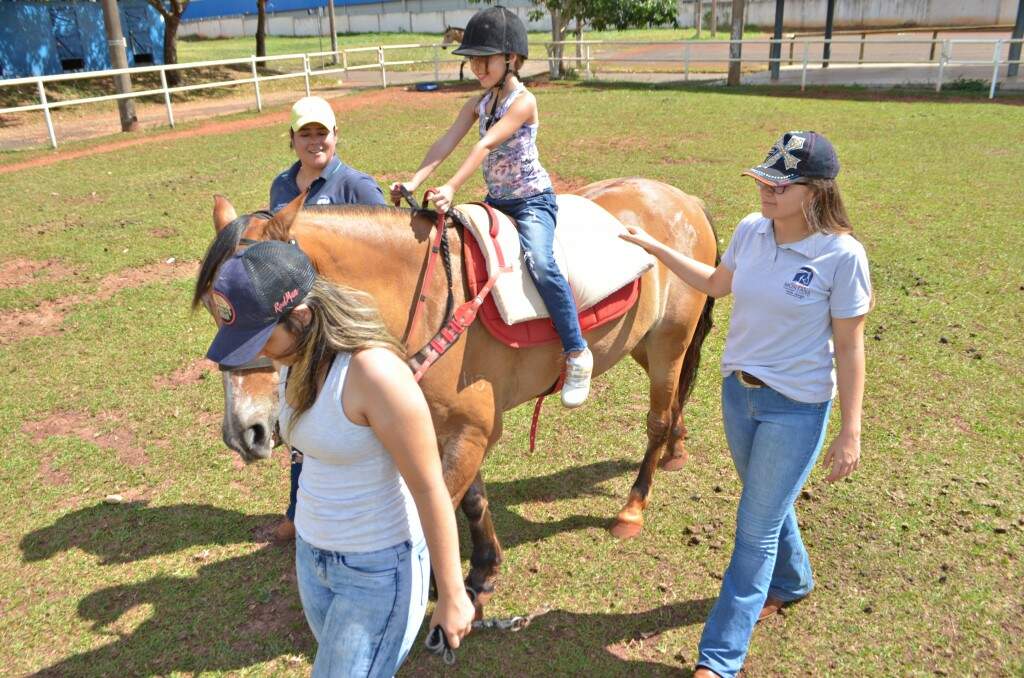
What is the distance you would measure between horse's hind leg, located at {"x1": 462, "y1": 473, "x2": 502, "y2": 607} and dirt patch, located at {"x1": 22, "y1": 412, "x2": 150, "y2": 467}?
2.61 m

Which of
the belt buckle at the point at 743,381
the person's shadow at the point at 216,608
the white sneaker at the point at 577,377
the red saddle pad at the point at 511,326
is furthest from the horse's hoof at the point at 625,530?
the belt buckle at the point at 743,381

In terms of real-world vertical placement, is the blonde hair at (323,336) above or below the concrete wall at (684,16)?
below

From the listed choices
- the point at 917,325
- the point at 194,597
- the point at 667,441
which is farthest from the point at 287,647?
the point at 917,325

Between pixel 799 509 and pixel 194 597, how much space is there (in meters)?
3.39

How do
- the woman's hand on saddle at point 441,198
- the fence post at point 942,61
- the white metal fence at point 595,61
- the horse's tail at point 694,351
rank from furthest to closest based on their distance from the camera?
the fence post at point 942,61 → the white metal fence at point 595,61 → the horse's tail at point 694,351 → the woman's hand on saddle at point 441,198

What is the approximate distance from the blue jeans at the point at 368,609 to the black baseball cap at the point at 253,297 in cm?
68

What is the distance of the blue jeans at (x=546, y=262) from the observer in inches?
136

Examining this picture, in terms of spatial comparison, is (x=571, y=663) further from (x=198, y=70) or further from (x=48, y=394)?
(x=198, y=70)

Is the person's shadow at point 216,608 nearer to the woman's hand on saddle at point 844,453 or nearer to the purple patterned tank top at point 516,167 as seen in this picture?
the woman's hand on saddle at point 844,453

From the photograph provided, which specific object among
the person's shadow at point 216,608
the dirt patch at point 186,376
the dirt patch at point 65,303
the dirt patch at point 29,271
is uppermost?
the dirt patch at point 29,271

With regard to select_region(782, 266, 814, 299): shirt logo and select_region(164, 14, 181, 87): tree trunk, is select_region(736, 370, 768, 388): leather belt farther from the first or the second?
select_region(164, 14, 181, 87): tree trunk

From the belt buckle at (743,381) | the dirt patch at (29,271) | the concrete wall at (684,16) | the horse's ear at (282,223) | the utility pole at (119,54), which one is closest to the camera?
the horse's ear at (282,223)

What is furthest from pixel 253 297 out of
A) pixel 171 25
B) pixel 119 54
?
pixel 171 25

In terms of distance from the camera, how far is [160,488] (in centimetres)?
486
